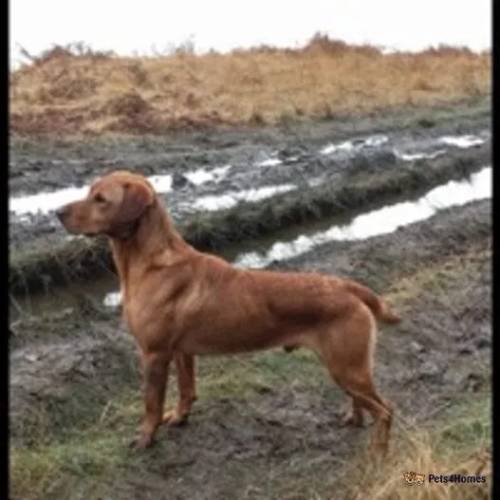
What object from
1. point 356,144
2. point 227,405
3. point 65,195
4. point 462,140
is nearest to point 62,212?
point 227,405

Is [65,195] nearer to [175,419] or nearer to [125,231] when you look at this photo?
[175,419]

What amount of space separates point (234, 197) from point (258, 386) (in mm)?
7190

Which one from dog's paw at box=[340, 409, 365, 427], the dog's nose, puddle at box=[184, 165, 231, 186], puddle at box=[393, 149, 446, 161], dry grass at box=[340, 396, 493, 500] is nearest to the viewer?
dry grass at box=[340, 396, 493, 500]

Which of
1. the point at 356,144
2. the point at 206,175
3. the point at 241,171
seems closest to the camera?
the point at 206,175

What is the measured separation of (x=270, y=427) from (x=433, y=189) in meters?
10.8

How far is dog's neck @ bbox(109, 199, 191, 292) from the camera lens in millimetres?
6348

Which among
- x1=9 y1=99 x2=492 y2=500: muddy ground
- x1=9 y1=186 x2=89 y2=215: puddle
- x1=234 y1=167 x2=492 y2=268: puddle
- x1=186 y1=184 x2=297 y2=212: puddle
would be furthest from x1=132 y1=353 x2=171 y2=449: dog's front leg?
x1=9 y1=186 x2=89 y2=215: puddle

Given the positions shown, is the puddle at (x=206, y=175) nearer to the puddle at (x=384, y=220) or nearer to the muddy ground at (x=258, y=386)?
the muddy ground at (x=258, y=386)

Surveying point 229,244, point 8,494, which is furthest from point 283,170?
point 8,494

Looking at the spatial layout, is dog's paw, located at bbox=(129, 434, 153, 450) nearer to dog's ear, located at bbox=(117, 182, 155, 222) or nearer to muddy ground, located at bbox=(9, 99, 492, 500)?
muddy ground, located at bbox=(9, 99, 492, 500)

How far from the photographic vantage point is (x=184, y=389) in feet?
22.0

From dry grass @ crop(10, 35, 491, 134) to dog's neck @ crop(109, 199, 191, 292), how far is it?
12.8 m

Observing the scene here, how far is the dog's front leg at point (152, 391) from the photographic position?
627 cm

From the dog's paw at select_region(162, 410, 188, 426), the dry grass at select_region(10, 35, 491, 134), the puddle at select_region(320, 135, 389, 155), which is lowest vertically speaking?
the dog's paw at select_region(162, 410, 188, 426)
